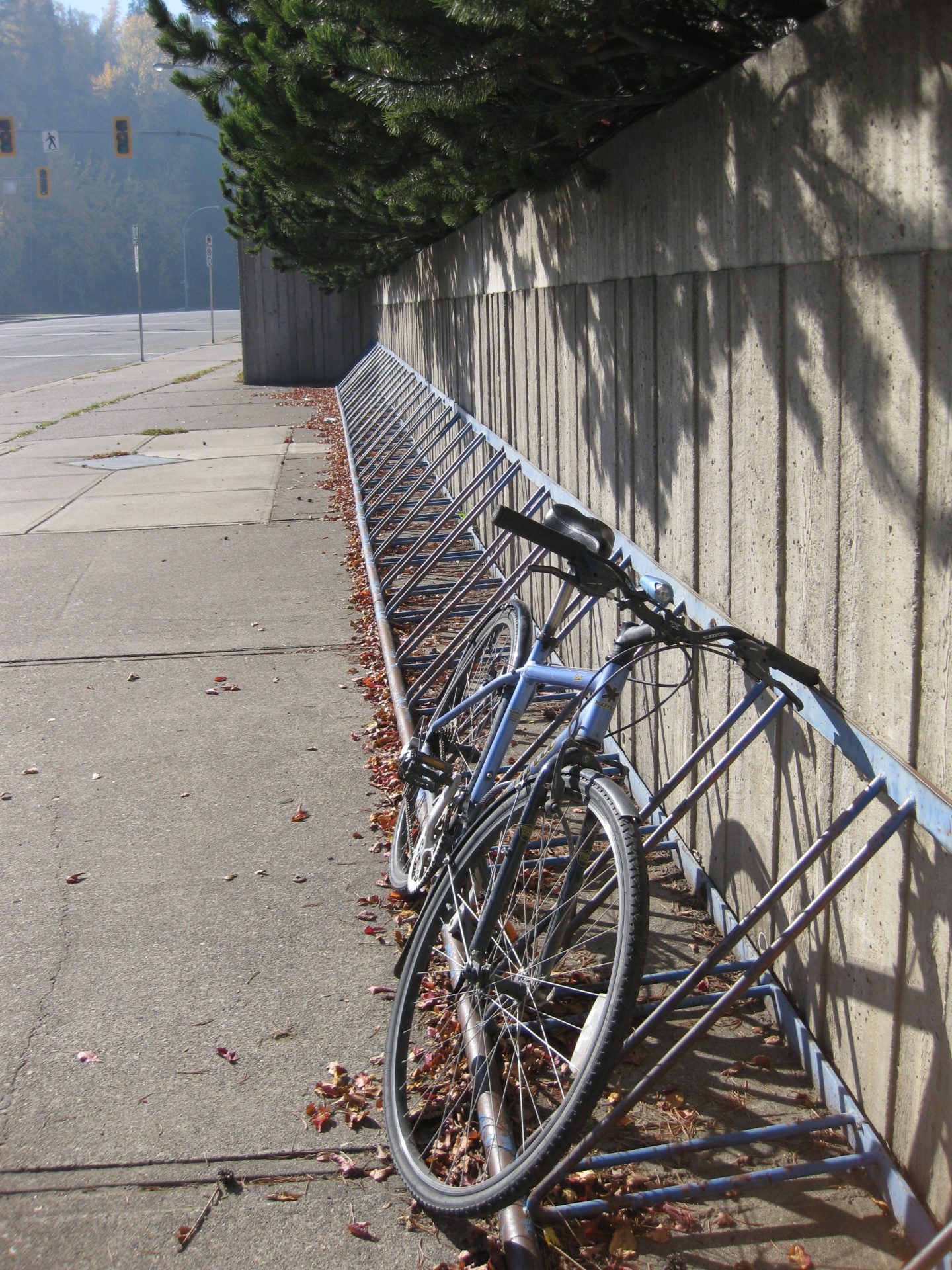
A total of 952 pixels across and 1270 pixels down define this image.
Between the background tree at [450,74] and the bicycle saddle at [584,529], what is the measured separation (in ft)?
3.64

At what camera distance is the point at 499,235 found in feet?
23.1

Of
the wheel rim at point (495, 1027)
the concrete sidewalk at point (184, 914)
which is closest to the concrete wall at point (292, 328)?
the concrete sidewalk at point (184, 914)

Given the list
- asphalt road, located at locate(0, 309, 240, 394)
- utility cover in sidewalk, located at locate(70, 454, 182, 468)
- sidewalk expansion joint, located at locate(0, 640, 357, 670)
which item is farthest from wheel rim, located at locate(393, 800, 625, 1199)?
asphalt road, located at locate(0, 309, 240, 394)

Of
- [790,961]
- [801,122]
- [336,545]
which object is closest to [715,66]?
[801,122]

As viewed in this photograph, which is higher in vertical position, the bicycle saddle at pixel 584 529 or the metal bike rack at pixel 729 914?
the bicycle saddle at pixel 584 529

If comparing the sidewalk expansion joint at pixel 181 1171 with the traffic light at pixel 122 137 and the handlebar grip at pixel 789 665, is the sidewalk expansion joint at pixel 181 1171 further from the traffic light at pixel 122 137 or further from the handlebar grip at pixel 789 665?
the traffic light at pixel 122 137

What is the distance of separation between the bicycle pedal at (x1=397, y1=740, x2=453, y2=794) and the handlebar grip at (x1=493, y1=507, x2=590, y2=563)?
3.73 feet

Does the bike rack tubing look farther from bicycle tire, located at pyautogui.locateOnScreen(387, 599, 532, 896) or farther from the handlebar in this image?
bicycle tire, located at pyautogui.locateOnScreen(387, 599, 532, 896)

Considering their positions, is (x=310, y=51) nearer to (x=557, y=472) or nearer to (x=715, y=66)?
(x=715, y=66)

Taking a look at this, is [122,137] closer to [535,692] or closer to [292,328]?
[292,328]

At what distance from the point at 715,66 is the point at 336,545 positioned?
6156 mm

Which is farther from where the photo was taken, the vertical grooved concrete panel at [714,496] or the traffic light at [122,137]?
the traffic light at [122,137]

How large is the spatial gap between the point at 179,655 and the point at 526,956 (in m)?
4.39

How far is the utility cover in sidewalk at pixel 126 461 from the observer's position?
1370 centimetres
